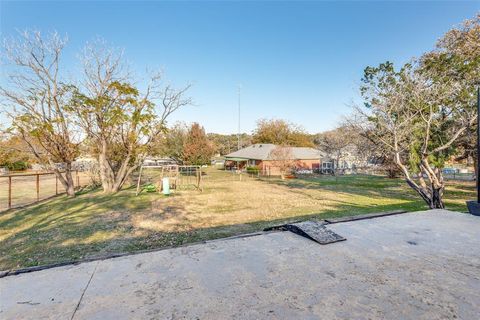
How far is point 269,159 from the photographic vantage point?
26906mm

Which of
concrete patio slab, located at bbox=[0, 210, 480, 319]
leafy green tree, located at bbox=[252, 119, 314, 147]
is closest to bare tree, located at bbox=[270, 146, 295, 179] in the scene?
leafy green tree, located at bbox=[252, 119, 314, 147]

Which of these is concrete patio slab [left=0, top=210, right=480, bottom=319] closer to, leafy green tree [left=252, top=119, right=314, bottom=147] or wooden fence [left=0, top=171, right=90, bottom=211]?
wooden fence [left=0, top=171, right=90, bottom=211]

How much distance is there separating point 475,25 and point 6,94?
2165 centimetres

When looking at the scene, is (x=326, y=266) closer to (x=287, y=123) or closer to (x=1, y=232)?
(x=1, y=232)

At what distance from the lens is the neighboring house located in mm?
27016

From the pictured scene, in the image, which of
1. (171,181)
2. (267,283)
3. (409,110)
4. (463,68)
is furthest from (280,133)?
(267,283)

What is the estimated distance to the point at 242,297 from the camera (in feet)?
6.93

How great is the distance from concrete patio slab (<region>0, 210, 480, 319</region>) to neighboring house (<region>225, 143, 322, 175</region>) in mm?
22267

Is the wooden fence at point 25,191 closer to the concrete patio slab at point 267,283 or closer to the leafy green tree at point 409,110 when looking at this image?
the concrete patio slab at point 267,283

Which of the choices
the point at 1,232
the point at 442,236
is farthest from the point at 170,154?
the point at 442,236

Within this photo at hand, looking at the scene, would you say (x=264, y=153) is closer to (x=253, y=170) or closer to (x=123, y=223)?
(x=253, y=170)

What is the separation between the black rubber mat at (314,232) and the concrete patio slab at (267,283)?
0.49ft

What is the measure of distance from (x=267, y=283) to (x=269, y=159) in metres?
24.8

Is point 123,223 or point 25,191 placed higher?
point 25,191
